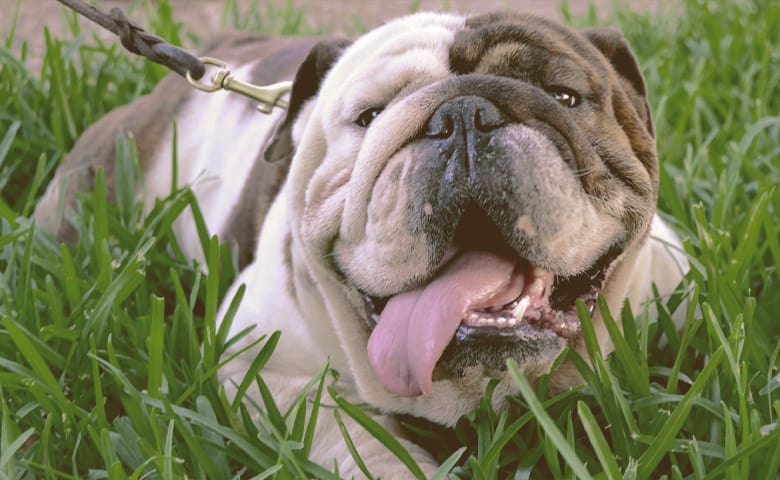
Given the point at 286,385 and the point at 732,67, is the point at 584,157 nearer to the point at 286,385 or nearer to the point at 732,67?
the point at 286,385

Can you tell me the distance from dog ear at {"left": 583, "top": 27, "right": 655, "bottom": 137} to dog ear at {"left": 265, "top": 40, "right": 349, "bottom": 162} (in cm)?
57

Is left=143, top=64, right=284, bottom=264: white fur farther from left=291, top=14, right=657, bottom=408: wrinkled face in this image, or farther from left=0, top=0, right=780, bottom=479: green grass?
left=291, top=14, right=657, bottom=408: wrinkled face

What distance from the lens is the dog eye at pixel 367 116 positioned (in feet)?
6.82

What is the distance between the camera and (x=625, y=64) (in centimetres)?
225

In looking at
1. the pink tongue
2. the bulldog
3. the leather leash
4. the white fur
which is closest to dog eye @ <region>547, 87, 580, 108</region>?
the bulldog

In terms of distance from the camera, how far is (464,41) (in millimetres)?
2049

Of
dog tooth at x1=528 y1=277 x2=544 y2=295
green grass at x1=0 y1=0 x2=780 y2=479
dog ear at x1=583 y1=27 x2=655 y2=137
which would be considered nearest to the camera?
green grass at x1=0 y1=0 x2=780 y2=479

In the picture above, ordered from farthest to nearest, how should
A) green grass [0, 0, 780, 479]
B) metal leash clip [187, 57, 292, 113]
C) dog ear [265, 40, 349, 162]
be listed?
metal leash clip [187, 57, 292, 113], dog ear [265, 40, 349, 162], green grass [0, 0, 780, 479]

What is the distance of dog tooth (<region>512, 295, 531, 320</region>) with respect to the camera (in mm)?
1867

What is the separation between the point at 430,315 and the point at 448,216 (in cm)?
19

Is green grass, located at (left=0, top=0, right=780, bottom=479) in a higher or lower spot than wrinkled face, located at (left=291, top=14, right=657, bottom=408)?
lower

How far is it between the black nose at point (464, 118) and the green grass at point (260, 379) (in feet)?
1.45

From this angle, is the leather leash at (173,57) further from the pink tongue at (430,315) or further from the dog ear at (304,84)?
the pink tongue at (430,315)

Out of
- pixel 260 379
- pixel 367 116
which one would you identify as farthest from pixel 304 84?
pixel 260 379
